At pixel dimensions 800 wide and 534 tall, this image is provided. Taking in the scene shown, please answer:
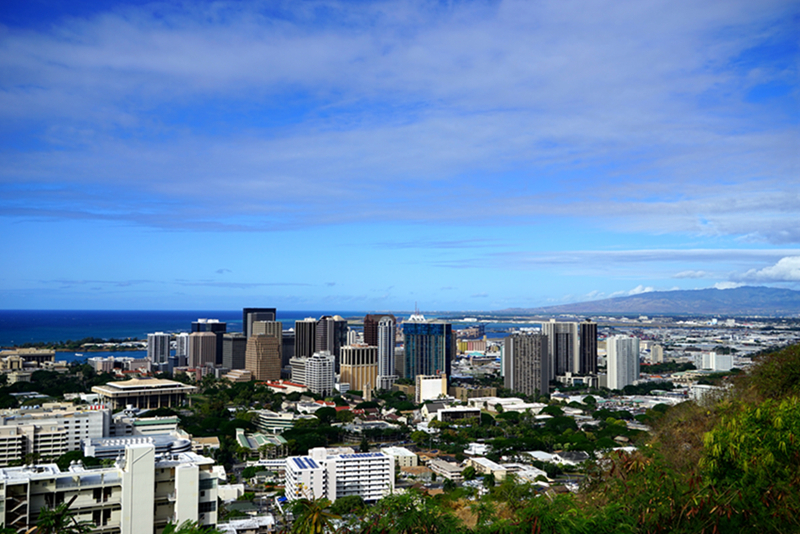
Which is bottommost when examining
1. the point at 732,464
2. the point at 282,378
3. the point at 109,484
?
the point at 282,378

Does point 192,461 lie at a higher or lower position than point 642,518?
lower

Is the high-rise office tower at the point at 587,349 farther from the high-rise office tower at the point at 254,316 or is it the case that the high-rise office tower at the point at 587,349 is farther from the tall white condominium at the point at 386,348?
the high-rise office tower at the point at 254,316

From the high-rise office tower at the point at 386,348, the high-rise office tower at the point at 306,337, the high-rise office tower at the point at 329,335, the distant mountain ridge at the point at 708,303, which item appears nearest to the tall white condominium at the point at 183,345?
the high-rise office tower at the point at 306,337

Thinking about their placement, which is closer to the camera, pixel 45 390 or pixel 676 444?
pixel 676 444

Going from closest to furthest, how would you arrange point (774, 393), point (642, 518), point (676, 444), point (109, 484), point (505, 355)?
point (642, 518) → point (109, 484) → point (676, 444) → point (774, 393) → point (505, 355)

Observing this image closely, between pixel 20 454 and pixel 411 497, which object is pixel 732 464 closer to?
pixel 411 497

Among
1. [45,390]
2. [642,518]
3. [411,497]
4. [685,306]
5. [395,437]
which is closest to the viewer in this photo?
[642,518]

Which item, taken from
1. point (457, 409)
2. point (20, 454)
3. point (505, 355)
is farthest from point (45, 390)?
point (505, 355)

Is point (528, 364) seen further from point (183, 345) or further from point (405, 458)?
point (183, 345)
